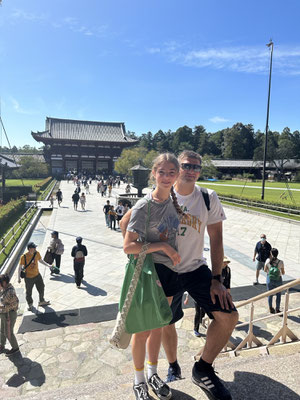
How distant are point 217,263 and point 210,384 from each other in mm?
842

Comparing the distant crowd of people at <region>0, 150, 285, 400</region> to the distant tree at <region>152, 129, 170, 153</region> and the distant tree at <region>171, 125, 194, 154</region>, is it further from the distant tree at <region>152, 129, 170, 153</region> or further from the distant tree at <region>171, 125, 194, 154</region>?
the distant tree at <region>152, 129, 170, 153</region>

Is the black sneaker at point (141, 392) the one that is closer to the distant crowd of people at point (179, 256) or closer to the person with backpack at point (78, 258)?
the distant crowd of people at point (179, 256)

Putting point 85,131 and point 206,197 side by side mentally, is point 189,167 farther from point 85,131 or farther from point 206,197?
point 85,131

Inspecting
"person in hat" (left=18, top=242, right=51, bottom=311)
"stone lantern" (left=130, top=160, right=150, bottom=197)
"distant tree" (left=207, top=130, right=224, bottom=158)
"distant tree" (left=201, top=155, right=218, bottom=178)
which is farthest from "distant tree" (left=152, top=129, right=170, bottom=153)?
"person in hat" (left=18, top=242, right=51, bottom=311)

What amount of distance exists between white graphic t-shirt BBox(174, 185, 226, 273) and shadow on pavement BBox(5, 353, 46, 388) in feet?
10.1

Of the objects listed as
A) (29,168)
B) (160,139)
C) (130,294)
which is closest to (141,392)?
(130,294)

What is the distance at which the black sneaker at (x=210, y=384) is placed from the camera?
1.76m

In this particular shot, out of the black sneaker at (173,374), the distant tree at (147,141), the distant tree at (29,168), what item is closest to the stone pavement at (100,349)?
the black sneaker at (173,374)

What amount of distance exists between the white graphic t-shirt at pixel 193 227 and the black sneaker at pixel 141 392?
87 cm

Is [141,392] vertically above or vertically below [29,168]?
below

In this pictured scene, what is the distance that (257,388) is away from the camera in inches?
74.2

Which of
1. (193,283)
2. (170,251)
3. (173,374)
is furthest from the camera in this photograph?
(173,374)

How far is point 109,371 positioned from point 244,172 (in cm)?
5434

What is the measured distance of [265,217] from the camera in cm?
1659
